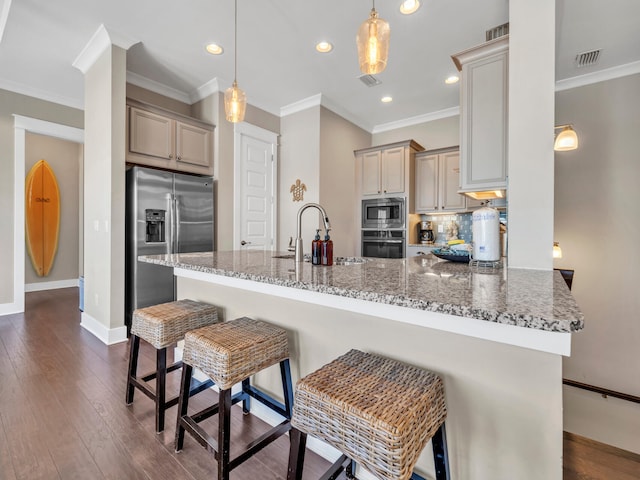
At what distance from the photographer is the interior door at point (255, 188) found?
13.5 feet

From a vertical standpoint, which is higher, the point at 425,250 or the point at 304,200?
the point at 304,200

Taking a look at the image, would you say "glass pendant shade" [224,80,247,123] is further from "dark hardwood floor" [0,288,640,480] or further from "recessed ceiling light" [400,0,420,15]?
"dark hardwood floor" [0,288,640,480]

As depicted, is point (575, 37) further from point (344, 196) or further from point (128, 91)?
point (128, 91)

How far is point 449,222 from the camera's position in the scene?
186 inches

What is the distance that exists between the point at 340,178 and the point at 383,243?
122cm

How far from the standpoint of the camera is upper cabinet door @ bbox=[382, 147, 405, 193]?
182 inches

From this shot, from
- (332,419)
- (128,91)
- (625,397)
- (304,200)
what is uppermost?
(128,91)

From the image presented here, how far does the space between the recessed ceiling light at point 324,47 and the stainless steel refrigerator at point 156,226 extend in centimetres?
194

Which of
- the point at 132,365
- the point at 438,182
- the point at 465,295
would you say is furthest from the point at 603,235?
the point at 132,365

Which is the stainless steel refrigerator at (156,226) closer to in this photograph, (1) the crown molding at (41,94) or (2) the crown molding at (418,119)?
(1) the crown molding at (41,94)

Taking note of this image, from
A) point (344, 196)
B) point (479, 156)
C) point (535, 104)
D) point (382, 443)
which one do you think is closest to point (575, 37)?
point (479, 156)

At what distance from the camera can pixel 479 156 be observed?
2115 mm

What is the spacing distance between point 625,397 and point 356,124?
4705 millimetres

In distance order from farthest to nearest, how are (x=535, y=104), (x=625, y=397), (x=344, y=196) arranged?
(x=344, y=196), (x=625, y=397), (x=535, y=104)
